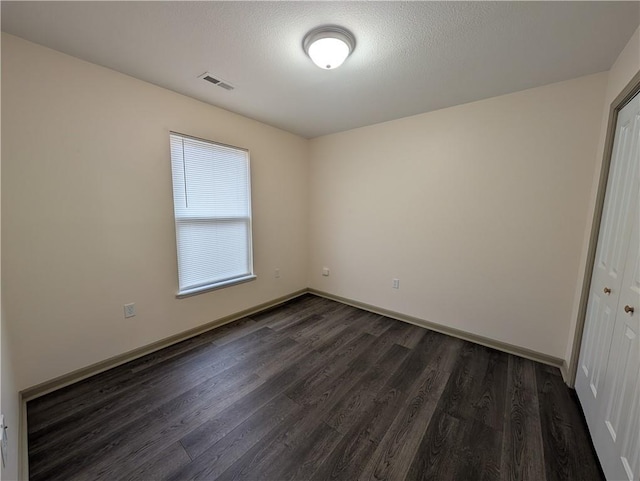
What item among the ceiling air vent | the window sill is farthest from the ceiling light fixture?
the window sill

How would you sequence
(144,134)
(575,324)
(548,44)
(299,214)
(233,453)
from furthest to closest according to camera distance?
(299,214) → (144,134) → (575,324) → (548,44) → (233,453)

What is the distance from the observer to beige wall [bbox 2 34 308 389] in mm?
1658

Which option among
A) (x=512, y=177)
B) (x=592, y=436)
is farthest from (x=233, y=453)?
(x=512, y=177)

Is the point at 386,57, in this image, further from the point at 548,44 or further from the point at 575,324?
the point at 575,324

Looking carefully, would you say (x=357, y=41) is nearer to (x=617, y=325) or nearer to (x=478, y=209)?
(x=478, y=209)

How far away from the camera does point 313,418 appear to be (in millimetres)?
1650

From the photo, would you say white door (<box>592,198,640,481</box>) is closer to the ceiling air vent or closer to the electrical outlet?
the ceiling air vent

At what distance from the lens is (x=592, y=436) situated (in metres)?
1.48

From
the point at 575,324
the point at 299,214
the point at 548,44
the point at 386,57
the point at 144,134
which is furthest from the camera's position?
the point at 299,214

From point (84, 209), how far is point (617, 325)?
11.7ft

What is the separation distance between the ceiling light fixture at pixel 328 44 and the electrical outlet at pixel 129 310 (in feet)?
8.13

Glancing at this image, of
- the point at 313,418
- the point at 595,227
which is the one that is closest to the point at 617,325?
the point at 595,227

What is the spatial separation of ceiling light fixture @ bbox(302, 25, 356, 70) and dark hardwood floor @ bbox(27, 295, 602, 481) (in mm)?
2358

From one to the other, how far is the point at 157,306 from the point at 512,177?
3537 mm
